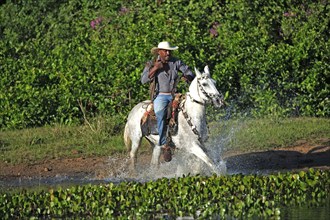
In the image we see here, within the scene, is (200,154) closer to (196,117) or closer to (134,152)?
(196,117)

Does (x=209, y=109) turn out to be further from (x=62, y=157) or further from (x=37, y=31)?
(x=37, y=31)

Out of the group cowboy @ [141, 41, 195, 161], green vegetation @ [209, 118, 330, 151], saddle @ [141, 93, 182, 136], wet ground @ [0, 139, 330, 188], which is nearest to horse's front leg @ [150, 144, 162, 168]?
cowboy @ [141, 41, 195, 161]

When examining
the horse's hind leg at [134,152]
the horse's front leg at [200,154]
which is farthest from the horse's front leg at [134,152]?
the horse's front leg at [200,154]

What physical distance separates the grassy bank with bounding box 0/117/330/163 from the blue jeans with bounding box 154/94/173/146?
2.40m

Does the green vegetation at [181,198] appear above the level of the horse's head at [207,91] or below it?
below

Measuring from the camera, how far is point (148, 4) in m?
23.3

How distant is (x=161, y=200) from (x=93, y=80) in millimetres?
8009

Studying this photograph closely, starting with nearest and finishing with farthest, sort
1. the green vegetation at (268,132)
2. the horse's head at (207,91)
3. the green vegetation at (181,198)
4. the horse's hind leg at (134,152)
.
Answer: the green vegetation at (181,198), the horse's head at (207,91), the horse's hind leg at (134,152), the green vegetation at (268,132)

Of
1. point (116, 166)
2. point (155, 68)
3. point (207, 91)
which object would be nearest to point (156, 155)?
point (155, 68)

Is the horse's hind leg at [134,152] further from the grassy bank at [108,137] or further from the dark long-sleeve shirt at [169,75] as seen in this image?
the grassy bank at [108,137]

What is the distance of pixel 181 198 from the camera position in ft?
43.7

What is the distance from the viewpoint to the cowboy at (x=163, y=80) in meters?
15.8

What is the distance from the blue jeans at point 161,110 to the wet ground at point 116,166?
1367mm

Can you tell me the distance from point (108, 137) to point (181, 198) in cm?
678
